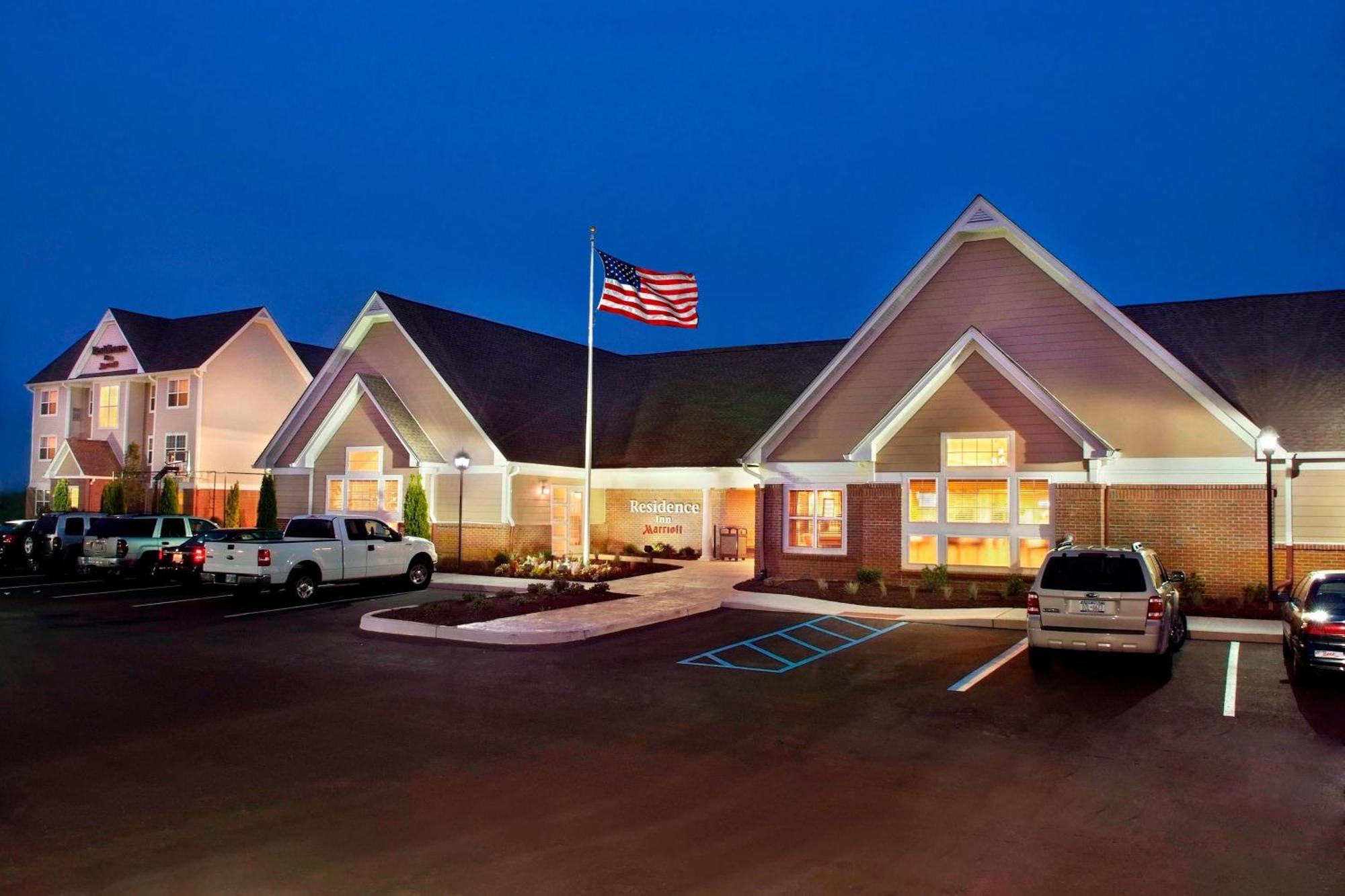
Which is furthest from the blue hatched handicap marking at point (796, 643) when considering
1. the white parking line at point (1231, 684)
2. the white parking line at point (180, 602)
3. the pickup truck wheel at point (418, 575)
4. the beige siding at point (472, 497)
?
the beige siding at point (472, 497)

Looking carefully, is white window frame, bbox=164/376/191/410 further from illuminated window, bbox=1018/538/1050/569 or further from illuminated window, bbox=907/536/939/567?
illuminated window, bbox=1018/538/1050/569

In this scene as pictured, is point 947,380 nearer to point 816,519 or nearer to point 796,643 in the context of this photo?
point 816,519

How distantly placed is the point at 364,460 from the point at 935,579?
60.0 ft

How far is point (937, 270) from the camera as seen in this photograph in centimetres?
2308

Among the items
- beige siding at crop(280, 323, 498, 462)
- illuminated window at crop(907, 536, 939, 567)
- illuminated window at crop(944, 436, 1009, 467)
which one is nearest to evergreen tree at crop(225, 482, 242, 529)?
beige siding at crop(280, 323, 498, 462)

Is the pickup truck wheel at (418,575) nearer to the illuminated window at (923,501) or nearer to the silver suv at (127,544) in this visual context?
the silver suv at (127,544)

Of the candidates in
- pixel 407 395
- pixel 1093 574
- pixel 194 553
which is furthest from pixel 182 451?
pixel 1093 574

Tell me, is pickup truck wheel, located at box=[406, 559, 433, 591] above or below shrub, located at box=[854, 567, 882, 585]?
below

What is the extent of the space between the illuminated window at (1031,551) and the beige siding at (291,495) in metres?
22.1

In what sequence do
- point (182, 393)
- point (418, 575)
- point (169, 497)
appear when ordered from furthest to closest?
point (182, 393) → point (169, 497) → point (418, 575)

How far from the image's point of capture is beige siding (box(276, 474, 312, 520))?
104ft

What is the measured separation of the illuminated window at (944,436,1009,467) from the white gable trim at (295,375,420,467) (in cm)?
1626

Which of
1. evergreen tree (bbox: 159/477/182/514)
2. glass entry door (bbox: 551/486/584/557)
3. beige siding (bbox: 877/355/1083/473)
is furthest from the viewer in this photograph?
evergreen tree (bbox: 159/477/182/514)

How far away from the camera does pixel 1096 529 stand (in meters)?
20.4
